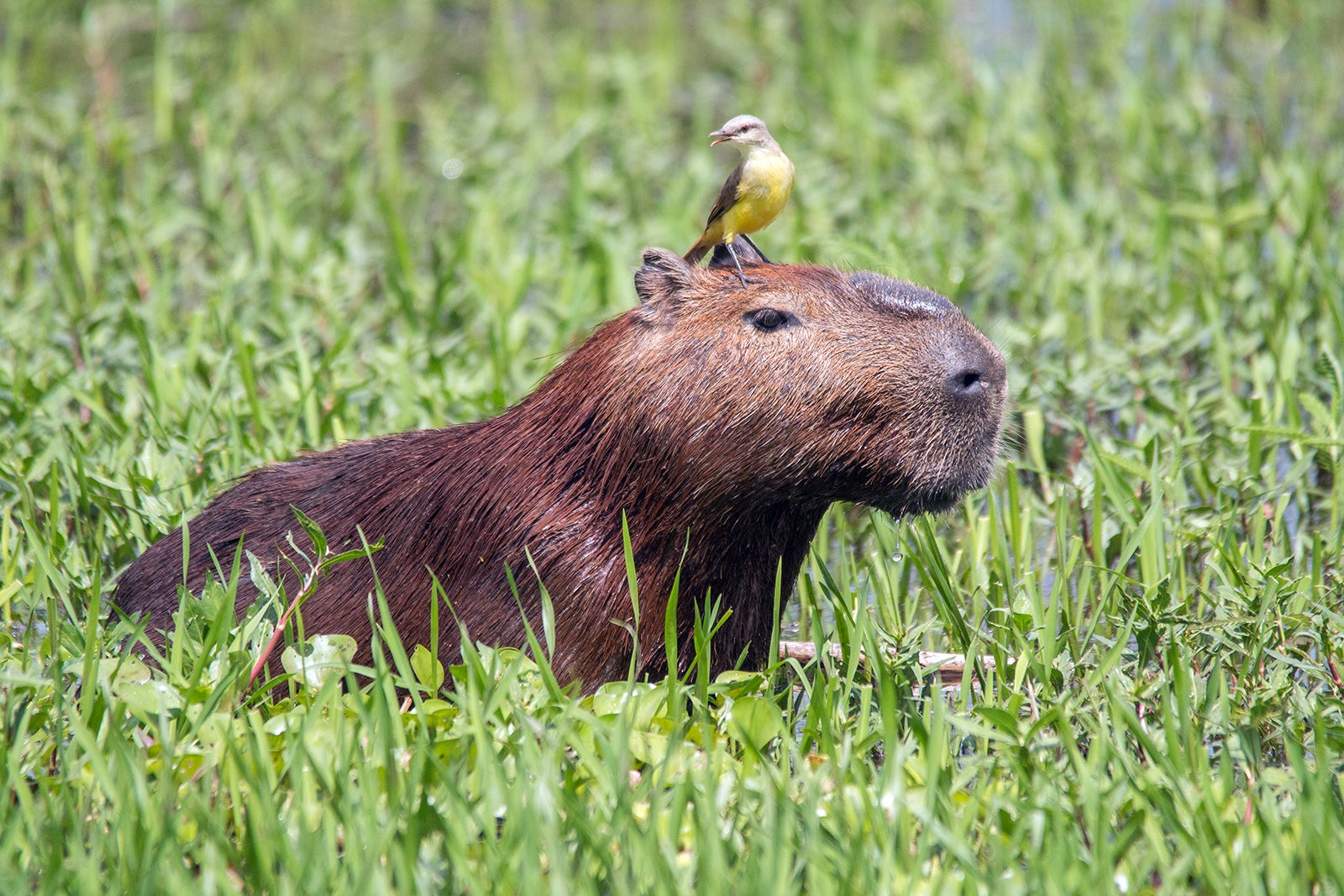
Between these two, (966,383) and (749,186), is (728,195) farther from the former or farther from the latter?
(966,383)

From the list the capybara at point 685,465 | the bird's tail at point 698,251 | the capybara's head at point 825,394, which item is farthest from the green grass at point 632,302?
the bird's tail at point 698,251

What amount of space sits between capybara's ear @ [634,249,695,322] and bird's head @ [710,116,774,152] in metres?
0.25

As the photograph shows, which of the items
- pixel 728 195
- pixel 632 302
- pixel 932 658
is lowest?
pixel 932 658

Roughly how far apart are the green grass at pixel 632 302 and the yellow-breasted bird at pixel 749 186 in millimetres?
575

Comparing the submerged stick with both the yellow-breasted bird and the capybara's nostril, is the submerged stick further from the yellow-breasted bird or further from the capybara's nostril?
the yellow-breasted bird

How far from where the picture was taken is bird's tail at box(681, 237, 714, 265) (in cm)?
315

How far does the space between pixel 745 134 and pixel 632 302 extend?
8.33ft

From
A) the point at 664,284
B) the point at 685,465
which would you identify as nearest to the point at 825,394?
the point at 685,465

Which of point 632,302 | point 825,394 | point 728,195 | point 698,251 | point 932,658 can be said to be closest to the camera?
point 825,394

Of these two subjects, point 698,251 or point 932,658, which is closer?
point 698,251

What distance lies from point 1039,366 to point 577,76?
159 inches

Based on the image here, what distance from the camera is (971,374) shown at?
292 centimetres

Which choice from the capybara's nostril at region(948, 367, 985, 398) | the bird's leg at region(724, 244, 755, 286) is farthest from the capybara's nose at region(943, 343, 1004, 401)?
the bird's leg at region(724, 244, 755, 286)

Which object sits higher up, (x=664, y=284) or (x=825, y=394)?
(x=664, y=284)
